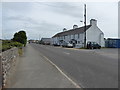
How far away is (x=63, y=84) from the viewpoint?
6832 millimetres

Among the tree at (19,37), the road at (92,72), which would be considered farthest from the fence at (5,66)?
the tree at (19,37)

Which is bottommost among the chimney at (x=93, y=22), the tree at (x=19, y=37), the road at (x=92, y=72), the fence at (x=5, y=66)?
the road at (x=92, y=72)

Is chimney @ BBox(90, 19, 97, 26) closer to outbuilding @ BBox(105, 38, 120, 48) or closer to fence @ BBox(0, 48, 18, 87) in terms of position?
outbuilding @ BBox(105, 38, 120, 48)

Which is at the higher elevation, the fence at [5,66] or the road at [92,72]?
the fence at [5,66]

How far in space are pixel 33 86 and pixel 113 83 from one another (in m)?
2.99

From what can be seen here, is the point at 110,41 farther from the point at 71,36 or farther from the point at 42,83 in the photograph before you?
the point at 42,83

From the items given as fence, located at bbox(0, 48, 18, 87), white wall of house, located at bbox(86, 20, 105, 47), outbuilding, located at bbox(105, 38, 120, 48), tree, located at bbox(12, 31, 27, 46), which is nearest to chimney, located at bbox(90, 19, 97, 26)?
white wall of house, located at bbox(86, 20, 105, 47)

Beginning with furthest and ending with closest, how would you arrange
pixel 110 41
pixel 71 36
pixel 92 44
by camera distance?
pixel 71 36 → pixel 110 41 → pixel 92 44

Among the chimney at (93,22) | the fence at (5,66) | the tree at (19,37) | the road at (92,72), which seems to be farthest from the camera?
the chimney at (93,22)

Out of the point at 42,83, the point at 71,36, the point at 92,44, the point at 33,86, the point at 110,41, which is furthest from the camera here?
the point at 71,36

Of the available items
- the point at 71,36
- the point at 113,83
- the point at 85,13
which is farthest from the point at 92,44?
the point at 113,83

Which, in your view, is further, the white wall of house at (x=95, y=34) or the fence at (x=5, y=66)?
the white wall of house at (x=95, y=34)

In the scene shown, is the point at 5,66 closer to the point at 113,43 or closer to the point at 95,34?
the point at 113,43

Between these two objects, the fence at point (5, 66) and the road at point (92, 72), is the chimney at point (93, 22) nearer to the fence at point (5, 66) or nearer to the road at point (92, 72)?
the road at point (92, 72)
